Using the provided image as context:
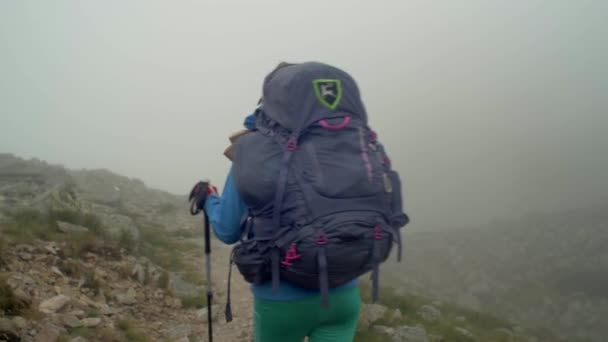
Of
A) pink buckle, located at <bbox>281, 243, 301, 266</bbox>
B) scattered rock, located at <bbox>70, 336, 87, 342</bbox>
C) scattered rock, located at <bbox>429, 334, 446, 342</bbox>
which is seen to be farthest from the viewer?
scattered rock, located at <bbox>429, 334, 446, 342</bbox>

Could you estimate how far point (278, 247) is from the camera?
101 inches

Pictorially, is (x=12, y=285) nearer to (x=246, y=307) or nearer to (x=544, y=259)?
(x=246, y=307)

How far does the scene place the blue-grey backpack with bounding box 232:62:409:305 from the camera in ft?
8.28

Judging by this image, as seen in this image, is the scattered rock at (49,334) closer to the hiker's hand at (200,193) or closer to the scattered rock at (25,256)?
the scattered rock at (25,256)

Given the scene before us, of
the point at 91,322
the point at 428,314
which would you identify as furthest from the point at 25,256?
the point at 428,314

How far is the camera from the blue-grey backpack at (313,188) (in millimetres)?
2523

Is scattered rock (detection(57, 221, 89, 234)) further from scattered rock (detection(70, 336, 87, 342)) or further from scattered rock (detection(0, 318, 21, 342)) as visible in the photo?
scattered rock (detection(0, 318, 21, 342))

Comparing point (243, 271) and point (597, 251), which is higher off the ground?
point (243, 271)

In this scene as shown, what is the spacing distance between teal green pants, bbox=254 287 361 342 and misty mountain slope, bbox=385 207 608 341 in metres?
46.5

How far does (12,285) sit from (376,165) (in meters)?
5.49

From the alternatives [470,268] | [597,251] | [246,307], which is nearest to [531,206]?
[597,251]

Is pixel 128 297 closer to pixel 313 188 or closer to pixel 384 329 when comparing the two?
pixel 384 329

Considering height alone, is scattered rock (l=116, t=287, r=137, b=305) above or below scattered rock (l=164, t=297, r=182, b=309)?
above

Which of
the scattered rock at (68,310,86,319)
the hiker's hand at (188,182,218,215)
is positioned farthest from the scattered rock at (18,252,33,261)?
the hiker's hand at (188,182,218,215)
